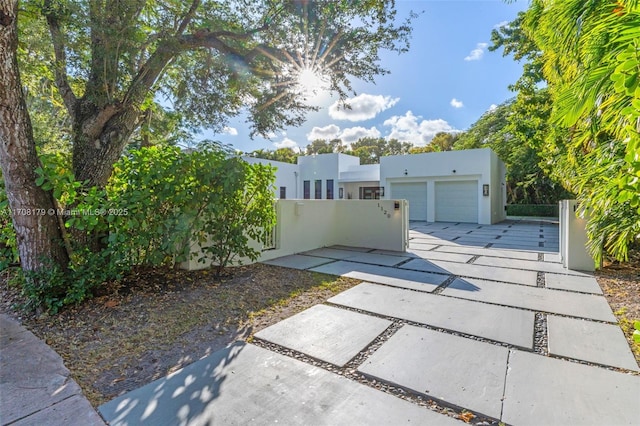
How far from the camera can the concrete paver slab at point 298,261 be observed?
6102mm

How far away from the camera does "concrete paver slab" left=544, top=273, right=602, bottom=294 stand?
14.8 ft

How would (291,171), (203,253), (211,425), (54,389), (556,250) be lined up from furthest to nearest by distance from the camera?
(291,171), (556,250), (203,253), (54,389), (211,425)

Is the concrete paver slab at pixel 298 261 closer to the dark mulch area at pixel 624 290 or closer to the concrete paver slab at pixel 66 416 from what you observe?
the concrete paver slab at pixel 66 416

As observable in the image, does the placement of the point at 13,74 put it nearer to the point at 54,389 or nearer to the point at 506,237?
the point at 54,389

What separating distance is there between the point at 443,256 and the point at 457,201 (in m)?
9.72

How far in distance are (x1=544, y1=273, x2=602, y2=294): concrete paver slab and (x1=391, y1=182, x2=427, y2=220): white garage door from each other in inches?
445

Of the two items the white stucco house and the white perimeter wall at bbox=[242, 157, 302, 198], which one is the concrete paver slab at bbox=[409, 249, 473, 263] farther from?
the white perimeter wall at bbox=[242, 157, 302, 198]

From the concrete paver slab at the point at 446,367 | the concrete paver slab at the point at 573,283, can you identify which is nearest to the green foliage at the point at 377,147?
the concrete paver slab at the point at 573,283

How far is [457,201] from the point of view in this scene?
1573cm

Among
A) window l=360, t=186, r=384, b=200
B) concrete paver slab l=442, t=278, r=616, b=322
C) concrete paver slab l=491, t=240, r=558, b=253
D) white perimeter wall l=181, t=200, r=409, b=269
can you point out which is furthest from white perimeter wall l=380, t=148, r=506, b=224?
concrete paver slab l=442, t=278, r=616, b=322

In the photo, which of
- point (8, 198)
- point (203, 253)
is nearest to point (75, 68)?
point (8, 198)

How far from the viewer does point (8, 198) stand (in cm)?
358

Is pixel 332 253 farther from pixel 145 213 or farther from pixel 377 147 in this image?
pixel 377 147

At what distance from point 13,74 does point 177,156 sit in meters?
1.81
